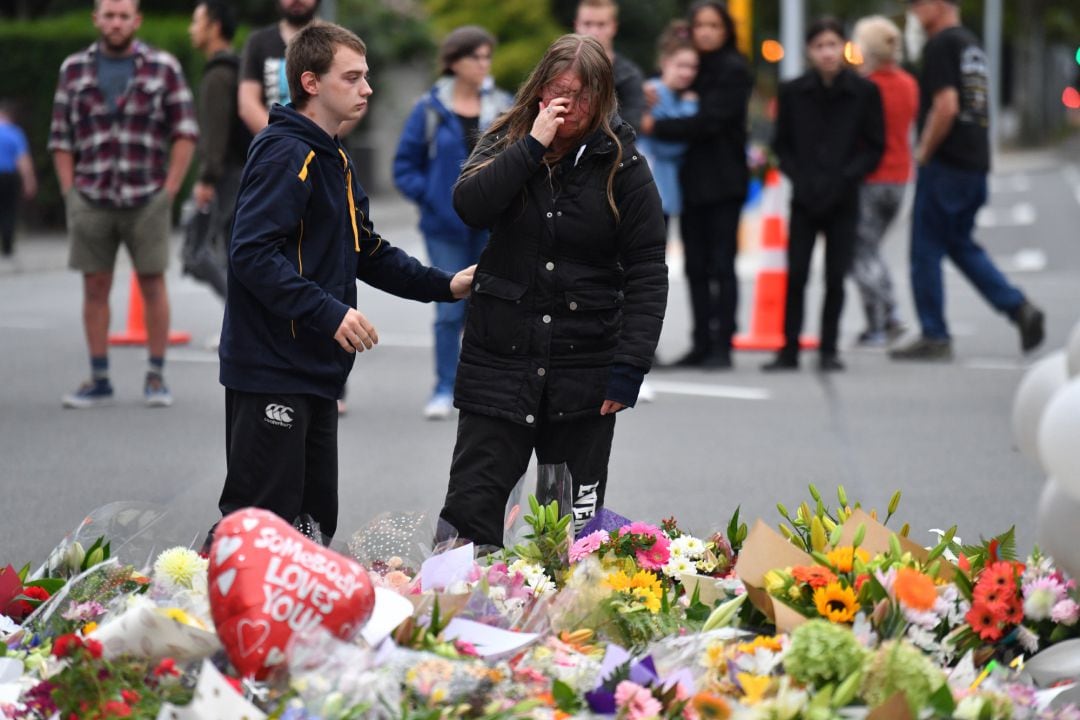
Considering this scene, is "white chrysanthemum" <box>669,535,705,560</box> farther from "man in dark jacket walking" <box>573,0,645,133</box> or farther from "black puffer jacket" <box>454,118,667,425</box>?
"man in dark jacket walking" <box>573,0,645,133</box>

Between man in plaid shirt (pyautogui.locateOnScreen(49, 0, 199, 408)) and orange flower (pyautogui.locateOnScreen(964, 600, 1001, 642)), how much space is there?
5918 millimetres

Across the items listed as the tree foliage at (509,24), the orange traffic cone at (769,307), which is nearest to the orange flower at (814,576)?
the orange traffic cone at (769,307)

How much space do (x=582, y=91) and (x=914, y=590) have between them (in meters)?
1.81

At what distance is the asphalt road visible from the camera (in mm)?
6895

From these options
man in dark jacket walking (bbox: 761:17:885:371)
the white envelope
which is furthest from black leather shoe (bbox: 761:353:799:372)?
the white envelope

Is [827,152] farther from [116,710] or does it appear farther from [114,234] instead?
[116,710]

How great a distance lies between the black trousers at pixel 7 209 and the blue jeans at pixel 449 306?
1160 centimetres

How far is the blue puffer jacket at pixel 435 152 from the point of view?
8.43 metres

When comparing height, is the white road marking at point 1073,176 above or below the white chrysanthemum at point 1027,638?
below

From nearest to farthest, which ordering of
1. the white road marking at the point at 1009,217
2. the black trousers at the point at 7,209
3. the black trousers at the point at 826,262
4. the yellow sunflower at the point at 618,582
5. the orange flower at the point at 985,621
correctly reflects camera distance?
the orange flower at the point at 985,621 → the yellow sunflower at the point at 618,582 → the black trousers at the point at 826,262 → the black trousers at the point at 7,209 → the white road marking at the point at 1009,217

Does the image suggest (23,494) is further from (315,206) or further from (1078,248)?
(1078,248)

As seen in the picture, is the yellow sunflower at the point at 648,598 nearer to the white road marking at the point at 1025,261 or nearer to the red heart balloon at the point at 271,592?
the red heart balloon at the point at 271,592

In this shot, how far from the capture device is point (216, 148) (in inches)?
382

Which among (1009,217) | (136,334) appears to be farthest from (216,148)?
(1009,217)
